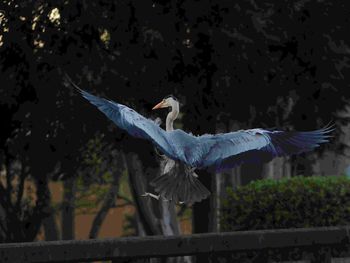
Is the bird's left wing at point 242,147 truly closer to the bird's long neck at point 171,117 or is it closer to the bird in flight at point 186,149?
the bird in flight at point 186,149

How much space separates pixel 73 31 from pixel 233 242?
930cm

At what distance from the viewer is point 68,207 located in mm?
34469

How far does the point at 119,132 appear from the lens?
1842 centimetres

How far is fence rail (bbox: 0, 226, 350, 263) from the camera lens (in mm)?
7969

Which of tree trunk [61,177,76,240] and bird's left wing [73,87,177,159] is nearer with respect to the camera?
bird's left wing [73,87,177,159]

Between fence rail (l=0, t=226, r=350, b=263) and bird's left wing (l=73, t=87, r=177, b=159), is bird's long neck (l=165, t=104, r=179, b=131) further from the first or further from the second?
fence rail (l=0, t=226, r=350, b=263)

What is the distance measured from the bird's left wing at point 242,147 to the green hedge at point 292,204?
239 inches

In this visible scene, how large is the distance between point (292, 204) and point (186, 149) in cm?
697

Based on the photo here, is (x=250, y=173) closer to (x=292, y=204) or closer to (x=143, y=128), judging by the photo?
(x=292, y=204)

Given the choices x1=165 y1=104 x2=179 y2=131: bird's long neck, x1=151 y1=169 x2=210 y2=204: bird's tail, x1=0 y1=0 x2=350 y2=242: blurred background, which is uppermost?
x1=0 y1=0 x2=350 y2=242: blurred background

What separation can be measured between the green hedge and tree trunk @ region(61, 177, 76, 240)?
18195mm

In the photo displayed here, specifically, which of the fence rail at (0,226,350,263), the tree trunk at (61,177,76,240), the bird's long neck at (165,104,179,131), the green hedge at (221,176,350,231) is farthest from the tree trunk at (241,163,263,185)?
the bird's long neck at (165,104,179,131)

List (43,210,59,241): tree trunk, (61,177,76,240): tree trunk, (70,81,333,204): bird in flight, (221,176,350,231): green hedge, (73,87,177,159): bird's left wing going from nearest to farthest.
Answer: (73,87,177,159): bird's left wing
(70,81,333,204): bird in flight
(221,176,350,231): green hedge
(61,177,76,240): tree trunk
(43,210,59,241): tree trunk

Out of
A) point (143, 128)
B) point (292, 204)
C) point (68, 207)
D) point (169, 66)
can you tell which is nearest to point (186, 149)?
point (143, 128)
